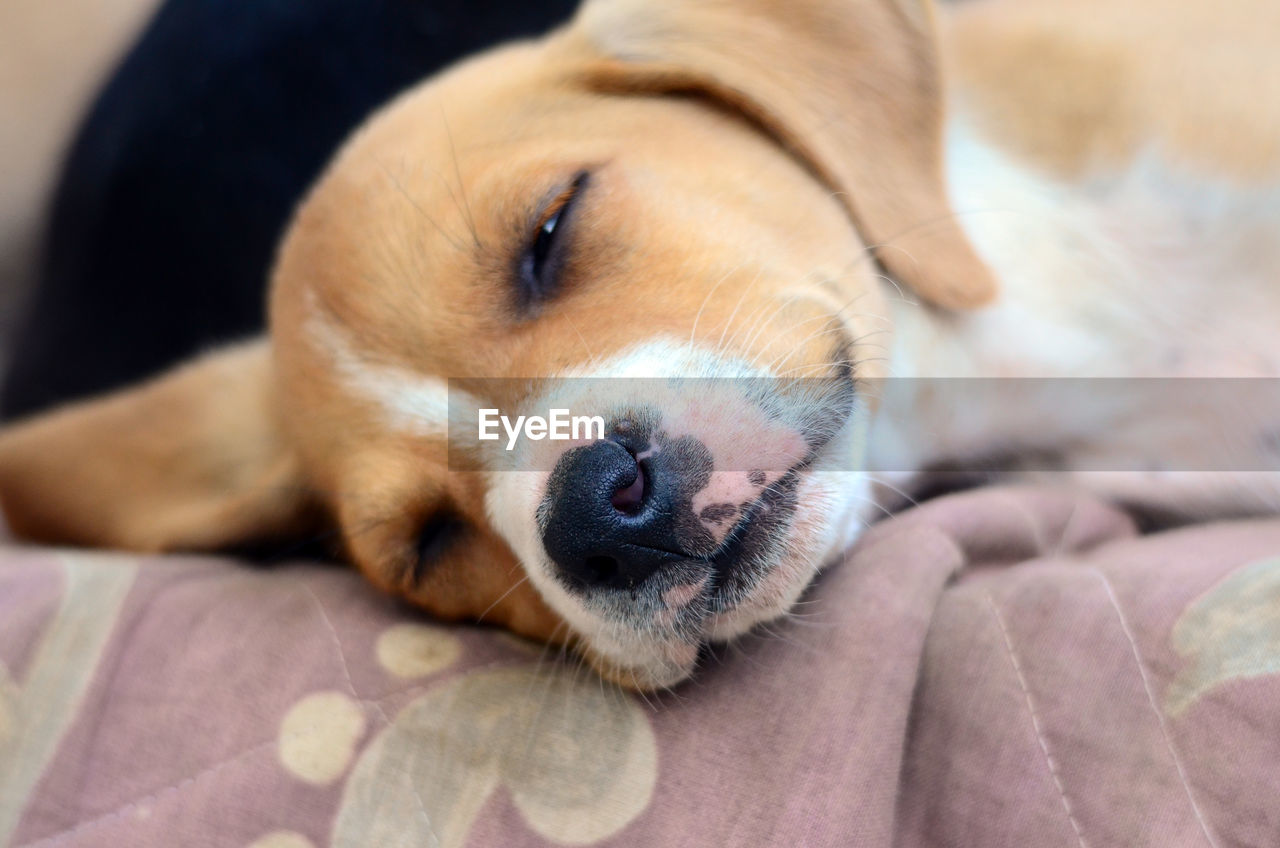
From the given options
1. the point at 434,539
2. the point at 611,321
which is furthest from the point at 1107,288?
the point at 434,539

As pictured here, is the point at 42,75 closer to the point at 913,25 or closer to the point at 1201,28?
the point at 913,25

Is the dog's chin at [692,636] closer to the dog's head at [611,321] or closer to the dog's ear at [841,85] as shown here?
the dog's head at [611,321]

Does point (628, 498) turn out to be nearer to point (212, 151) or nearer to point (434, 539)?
point (434, 539)

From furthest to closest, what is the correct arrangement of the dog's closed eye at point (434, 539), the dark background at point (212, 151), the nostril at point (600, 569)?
1. the dark background at point (212, 151)
2. the dog's closed eye at point (434, 539)
3. the nostril at point (600, 569)

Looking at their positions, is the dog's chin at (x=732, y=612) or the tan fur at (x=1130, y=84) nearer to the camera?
the dog's chin at (x=732, y=612)

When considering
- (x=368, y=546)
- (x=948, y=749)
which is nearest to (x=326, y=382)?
(x=368, y=546)

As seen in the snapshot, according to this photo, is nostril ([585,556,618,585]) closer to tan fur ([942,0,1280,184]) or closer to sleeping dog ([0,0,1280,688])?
sleeping dog ([0,0,1280,688])

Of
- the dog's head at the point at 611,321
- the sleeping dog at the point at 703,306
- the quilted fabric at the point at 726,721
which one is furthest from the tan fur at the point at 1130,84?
the quilted fabric at the point at 726,721

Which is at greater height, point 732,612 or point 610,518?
point 610,518
